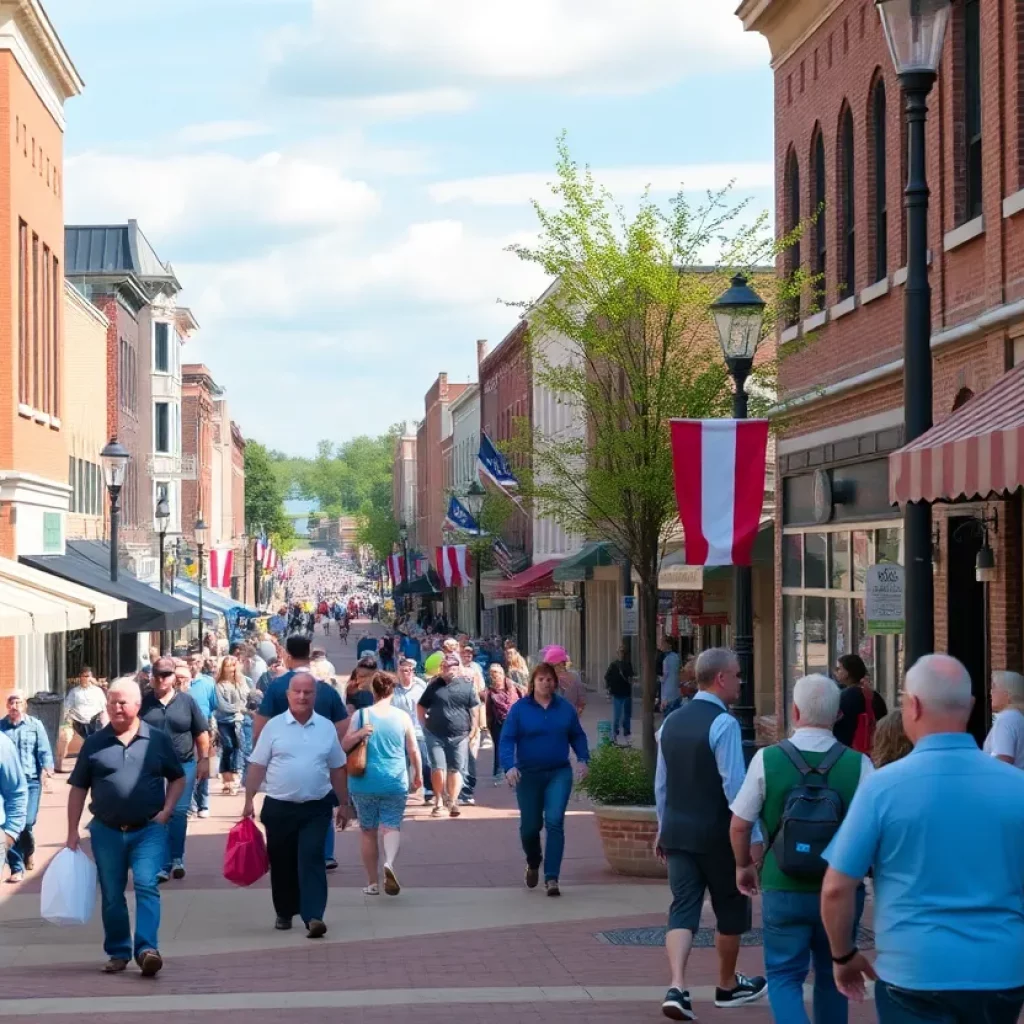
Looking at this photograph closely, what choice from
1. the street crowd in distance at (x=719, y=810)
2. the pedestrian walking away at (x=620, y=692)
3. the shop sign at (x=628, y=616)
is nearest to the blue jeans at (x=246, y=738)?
the street crowd in distance at (x=719, y=810)

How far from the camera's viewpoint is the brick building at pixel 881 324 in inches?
619

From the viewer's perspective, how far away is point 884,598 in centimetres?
1290

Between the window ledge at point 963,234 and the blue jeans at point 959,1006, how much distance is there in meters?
12.2

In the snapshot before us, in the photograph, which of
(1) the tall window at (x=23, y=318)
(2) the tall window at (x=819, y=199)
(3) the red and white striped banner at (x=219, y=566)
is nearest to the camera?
(2) the tall window at (x=819, y=199)

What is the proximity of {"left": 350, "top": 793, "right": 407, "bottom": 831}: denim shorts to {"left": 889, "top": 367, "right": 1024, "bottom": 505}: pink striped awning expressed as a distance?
429cm

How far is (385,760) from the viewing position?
46.0 feet

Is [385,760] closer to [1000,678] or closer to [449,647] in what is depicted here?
[1000,678]

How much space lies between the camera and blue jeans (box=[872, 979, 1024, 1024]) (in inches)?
200

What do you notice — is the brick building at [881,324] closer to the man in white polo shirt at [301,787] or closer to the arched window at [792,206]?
the arched window at [792,206]

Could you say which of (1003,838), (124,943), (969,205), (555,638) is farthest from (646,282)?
(555,638)

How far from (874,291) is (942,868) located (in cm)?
1532

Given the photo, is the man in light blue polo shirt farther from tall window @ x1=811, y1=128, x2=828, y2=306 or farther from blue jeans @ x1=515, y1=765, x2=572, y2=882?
tall window @ x1=811, y1=128, x2=828, y2=306

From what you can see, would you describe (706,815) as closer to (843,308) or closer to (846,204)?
(843,308)

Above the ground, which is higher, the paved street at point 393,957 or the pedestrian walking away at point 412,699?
the pedestrian walking away at point 412,699
